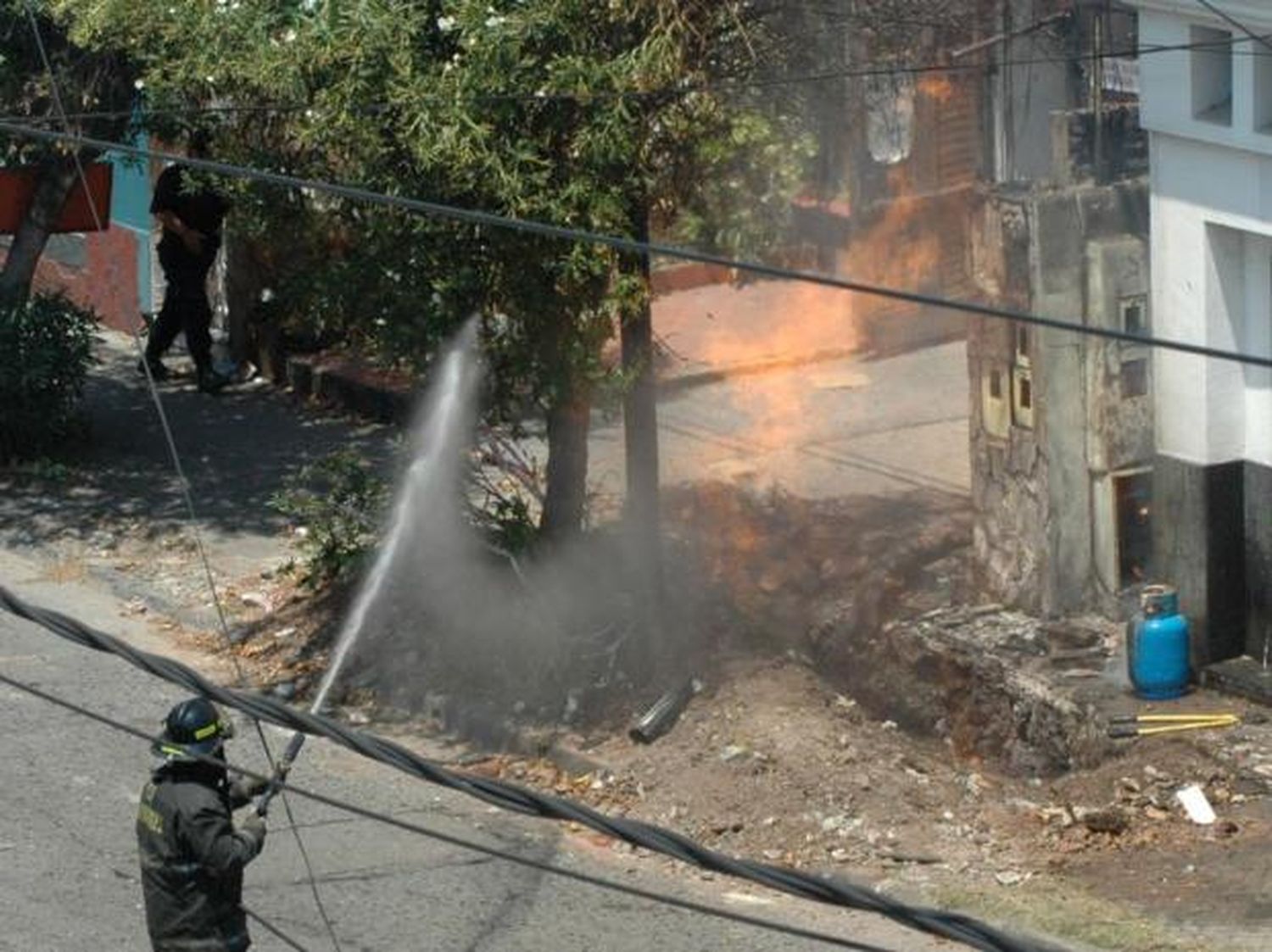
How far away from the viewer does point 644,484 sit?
12828mm

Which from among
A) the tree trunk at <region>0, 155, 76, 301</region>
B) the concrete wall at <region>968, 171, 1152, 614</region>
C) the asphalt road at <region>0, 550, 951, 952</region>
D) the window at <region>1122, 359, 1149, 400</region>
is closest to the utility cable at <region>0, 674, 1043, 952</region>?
the asphalt road at <region>0, 550, 951, 952</region>

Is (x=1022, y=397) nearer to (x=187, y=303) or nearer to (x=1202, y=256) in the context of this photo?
(x=1202, y=256)

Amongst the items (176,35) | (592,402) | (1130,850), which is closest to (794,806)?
(1130,850)

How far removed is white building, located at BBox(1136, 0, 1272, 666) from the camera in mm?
12336

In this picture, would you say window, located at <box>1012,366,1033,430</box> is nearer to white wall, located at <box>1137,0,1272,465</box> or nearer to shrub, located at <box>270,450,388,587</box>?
white wall, located at <box>1137,0,1272,465</box>

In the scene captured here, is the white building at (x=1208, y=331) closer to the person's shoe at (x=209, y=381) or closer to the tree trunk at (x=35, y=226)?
the tree trunk at (x=35, y=226)

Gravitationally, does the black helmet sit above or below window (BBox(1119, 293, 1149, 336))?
below

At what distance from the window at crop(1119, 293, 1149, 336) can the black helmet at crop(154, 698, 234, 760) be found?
6060 mm

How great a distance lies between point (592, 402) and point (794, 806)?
88.5 inches

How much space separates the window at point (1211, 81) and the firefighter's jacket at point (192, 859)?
19.8 ft

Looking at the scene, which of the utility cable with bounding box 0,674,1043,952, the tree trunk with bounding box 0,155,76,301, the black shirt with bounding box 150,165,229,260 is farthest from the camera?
the black shirt with bounding box 150,165,229,260

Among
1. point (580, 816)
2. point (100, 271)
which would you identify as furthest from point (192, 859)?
point (100, 271)

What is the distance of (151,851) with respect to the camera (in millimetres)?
8797

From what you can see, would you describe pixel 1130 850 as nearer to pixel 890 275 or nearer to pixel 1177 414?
pixel 1177 414
